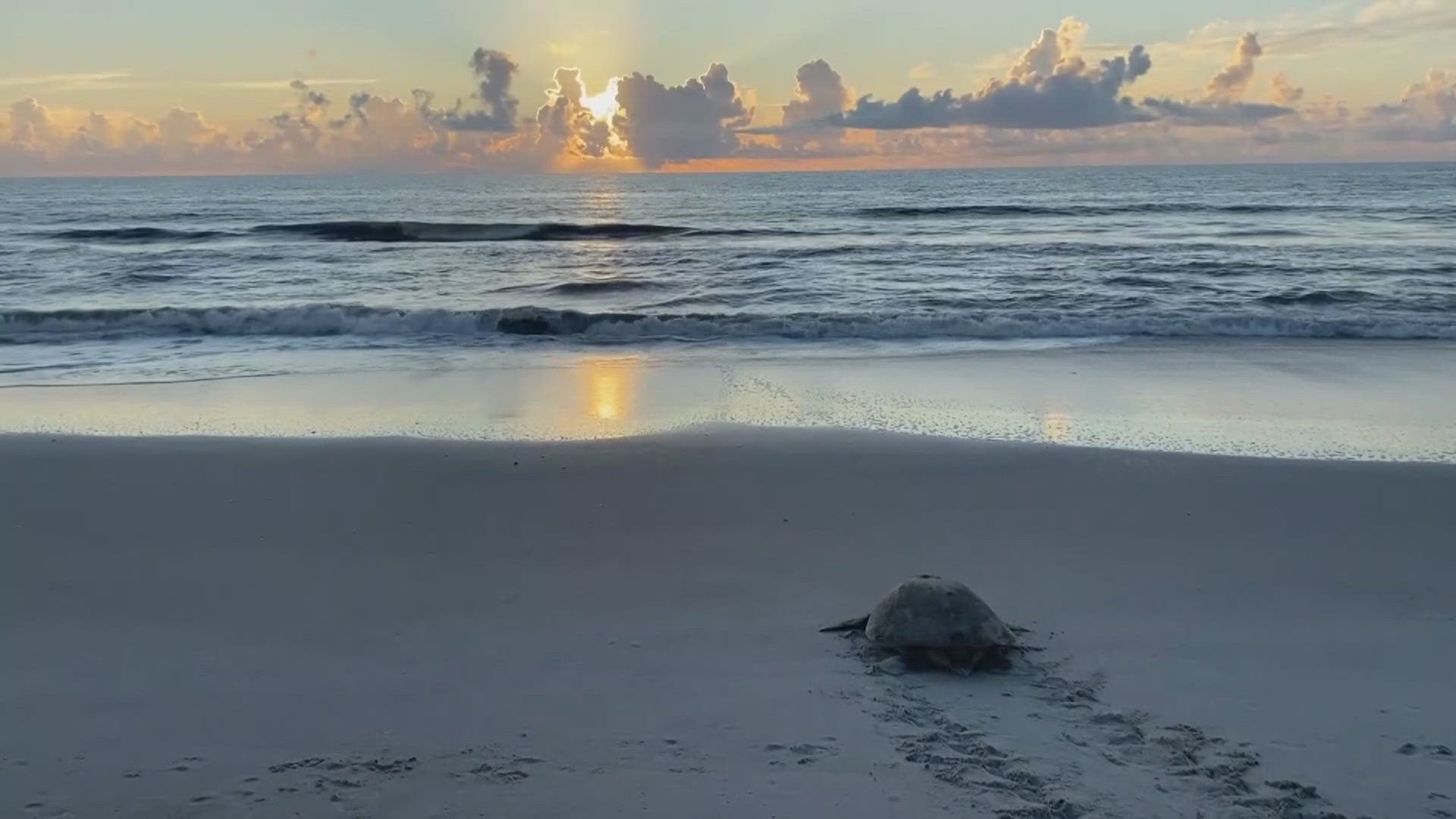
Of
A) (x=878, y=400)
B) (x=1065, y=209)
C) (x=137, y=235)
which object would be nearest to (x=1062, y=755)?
(x=878, y=400)

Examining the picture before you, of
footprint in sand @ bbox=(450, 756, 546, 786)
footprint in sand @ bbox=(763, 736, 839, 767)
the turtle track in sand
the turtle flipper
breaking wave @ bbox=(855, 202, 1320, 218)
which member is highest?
breaking wave @ bbox=(855, 202, 1320, 218)

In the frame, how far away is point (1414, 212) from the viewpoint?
35.0 metres

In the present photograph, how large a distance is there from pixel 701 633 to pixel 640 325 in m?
10.2

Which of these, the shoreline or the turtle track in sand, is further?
the shoreline

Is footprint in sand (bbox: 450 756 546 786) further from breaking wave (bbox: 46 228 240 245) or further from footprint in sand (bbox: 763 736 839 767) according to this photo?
breaking wave (bbox: 46 228 240 245)

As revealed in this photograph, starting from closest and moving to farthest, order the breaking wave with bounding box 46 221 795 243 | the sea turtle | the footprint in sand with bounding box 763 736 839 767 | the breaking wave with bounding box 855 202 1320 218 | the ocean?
1. the footprint in sand with bounding box 763 736 839 767
2. the sea turtle
3. the ocean
4. the breaking wave with bounding box 46 221 795 243
5. the breaking wave with bounding box 855 202 1320 218

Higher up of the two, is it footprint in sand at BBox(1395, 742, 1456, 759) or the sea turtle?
the sea turtle

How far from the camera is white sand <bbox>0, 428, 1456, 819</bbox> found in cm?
357

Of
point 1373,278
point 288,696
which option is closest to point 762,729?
point 288,696

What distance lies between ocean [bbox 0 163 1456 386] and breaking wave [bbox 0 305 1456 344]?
0.17 ft

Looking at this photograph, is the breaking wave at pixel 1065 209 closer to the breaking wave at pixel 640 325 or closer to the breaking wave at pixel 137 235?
A: the breaking wave at pixel 137 235

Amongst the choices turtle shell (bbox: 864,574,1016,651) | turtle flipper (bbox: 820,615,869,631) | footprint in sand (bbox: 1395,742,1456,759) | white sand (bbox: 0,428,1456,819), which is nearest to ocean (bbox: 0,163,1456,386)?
white sand (bbox: 0,428,1456,819)

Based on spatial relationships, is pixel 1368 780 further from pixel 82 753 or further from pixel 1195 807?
pixel 82 753

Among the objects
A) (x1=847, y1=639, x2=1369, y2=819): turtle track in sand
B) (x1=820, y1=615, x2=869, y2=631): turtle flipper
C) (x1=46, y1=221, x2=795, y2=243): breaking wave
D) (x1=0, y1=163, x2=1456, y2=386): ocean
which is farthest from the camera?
(x1=46, y1=221, x2=795, y2=243): breaking wave
